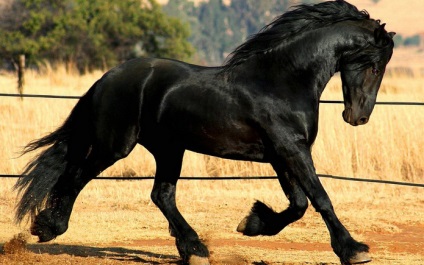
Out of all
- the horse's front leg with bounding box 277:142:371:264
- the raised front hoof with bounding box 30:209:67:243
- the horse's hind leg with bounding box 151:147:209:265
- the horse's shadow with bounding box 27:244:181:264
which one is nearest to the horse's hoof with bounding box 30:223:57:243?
the raised front hoof with bounding box 30:209:67:243

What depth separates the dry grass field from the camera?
7.04m

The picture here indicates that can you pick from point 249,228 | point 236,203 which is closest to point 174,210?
point 249,228

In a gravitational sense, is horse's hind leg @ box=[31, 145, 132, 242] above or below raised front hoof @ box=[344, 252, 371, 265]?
below

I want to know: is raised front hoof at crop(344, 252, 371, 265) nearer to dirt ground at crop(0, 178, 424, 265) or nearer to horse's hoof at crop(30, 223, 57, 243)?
dirt ground at crop(0, 178, 424, 265)

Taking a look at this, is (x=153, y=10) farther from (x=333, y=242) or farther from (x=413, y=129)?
(x=333, y=242)

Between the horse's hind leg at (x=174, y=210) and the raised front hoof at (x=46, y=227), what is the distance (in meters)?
0.80

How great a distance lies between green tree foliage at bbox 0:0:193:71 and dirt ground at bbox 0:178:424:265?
20.7 meters

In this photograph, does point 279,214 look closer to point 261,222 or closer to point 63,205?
point 261,222

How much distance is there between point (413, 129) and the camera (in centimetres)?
1209

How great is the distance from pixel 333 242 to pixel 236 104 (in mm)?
1178

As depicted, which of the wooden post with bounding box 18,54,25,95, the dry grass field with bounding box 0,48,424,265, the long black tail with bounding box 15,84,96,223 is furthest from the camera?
the wooden post with bounding box 18,54,25,95

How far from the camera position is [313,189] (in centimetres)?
563

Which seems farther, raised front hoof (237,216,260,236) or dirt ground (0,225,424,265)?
dirt ground (0,225,424,265)

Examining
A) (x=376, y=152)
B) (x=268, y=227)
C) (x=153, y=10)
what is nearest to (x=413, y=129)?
(x=376, y=152)
